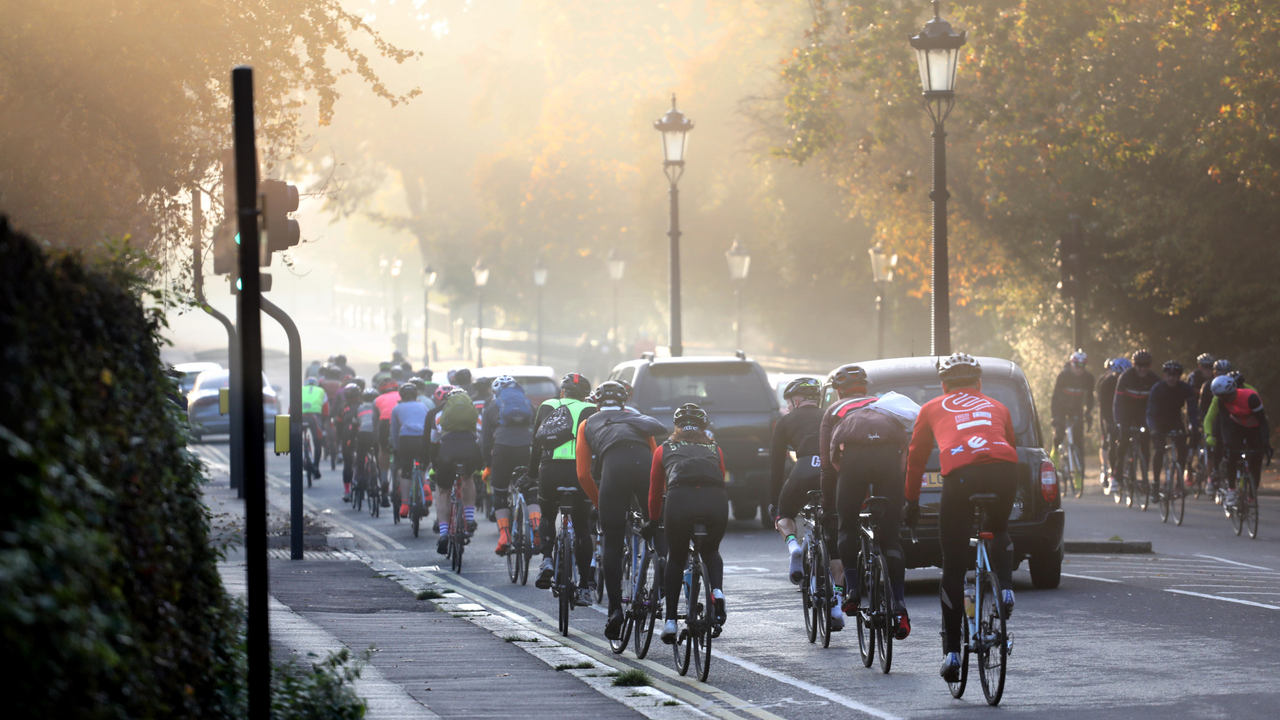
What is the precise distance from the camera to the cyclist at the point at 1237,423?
16.6 metres

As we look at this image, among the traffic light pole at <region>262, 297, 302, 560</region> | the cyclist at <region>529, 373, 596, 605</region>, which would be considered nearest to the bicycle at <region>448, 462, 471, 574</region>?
the traffic light pole at <region>262, 297, 302, 560</region>

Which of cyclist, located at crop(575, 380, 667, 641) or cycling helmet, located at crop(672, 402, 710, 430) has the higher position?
cycling helmet, located at crop(672, 402, 710, 430)

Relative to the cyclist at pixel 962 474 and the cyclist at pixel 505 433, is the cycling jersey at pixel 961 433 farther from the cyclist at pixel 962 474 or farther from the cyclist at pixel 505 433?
the cyclist at pixel 505 433

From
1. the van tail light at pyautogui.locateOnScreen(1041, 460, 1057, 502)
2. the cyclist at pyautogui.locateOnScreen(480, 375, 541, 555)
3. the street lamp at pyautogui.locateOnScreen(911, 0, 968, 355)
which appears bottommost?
the van tail light at pyautogui.locateOnScreen(1041, 460, 1057, 502)

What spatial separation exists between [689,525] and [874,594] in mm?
1141

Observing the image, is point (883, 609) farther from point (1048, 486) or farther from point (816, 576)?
point (1048, 486)

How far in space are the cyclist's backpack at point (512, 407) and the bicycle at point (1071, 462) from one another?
9.78m

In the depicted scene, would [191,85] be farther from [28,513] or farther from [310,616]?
[28,513]

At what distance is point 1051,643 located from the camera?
9.86m

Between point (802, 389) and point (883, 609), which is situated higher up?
point (802, 389)

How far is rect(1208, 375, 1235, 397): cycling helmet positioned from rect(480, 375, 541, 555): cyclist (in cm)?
740

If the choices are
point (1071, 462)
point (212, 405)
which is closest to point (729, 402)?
point (1071, 462)

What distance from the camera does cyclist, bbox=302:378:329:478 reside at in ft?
84.1

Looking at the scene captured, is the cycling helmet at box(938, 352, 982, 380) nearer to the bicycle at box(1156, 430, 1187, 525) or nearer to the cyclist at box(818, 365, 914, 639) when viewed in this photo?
the cyclist at box(818, 365, 914, 639)
